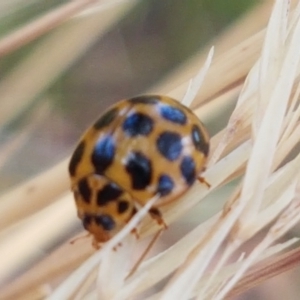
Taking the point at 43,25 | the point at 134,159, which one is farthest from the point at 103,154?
the point at 43,25

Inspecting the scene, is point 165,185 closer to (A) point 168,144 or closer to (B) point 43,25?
(A) point 168,144

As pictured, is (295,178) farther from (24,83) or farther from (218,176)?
(24,83)

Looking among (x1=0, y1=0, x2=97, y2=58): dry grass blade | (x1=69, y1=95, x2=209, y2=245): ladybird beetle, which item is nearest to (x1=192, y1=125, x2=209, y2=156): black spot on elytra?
(x1=69, y1=95, x2=209, y2=245): ladybird beetle

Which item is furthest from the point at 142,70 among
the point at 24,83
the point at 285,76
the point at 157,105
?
the point at 285,76

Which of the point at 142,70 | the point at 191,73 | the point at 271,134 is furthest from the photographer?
the point at 142,70

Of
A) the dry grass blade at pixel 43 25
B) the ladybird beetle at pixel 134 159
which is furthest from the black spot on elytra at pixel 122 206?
the dry grass blade at pixel 43 25

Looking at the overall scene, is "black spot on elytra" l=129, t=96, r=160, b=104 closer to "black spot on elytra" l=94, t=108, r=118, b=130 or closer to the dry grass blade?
"black spot on elytra" l=94, t=108, r=118, b=130
